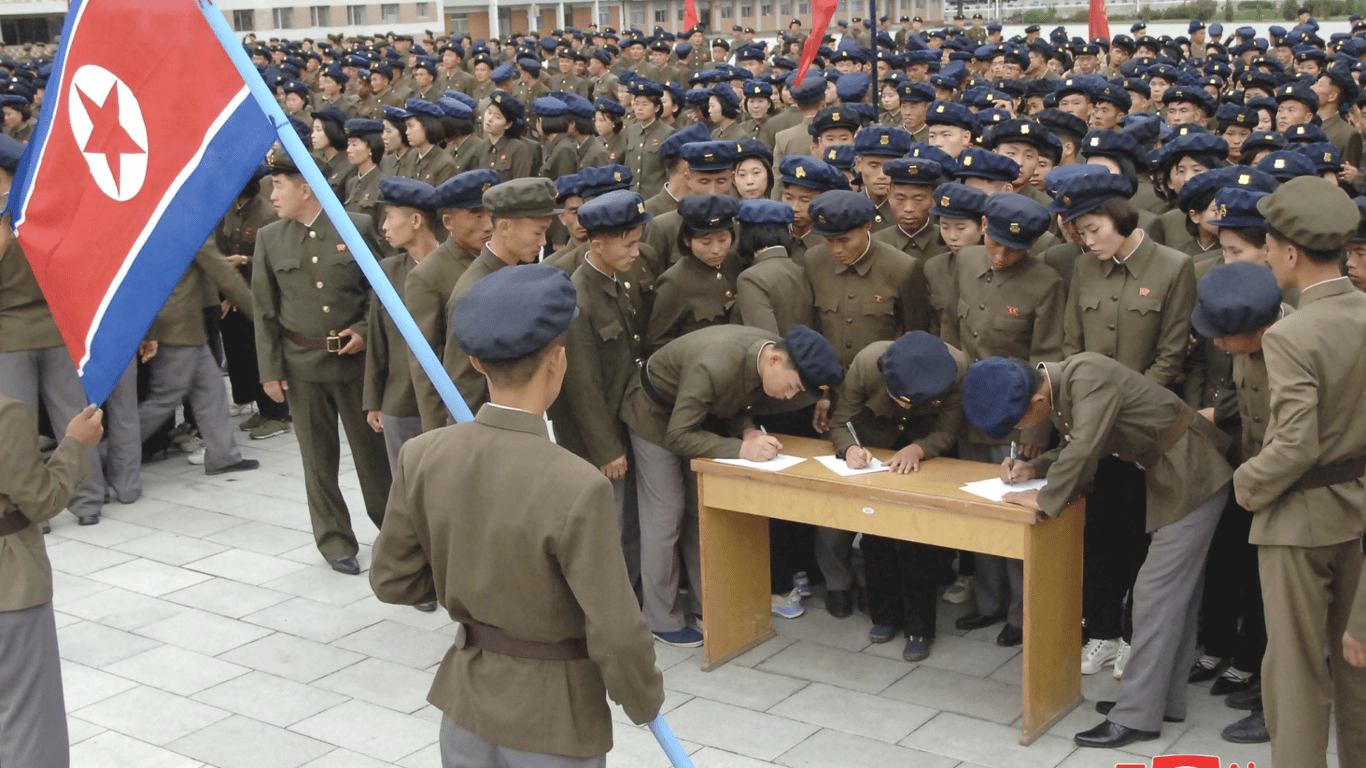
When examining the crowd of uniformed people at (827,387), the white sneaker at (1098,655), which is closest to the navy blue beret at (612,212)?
the crowd of uniformed people at (827,387)

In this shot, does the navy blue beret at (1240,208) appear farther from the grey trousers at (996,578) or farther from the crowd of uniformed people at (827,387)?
the grey trousers at (996,578)

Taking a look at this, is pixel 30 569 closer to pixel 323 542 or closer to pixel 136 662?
pixel 136 662

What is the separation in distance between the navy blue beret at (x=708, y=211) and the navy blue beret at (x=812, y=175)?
2.48 ft

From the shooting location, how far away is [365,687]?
5.47m

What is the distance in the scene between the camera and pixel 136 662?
579 centimetres

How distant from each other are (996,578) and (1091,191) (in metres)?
1.68

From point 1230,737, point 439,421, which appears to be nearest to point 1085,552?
point 1230,737

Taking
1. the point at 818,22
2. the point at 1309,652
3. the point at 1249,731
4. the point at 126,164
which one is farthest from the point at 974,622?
the point at 818,22

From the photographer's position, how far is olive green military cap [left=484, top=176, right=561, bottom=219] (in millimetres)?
5562

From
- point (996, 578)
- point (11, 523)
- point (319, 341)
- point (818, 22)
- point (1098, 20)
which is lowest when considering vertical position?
point (996, 578)

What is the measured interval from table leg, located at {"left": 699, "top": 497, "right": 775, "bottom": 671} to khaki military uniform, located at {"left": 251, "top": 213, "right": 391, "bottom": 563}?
201 centimetres

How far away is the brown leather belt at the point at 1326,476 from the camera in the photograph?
13.5ft

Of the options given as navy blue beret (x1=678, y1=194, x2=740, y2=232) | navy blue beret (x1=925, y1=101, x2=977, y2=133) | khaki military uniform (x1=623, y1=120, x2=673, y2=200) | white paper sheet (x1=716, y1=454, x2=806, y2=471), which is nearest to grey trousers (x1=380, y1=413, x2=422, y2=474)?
navy blue beret (x1=678, y1=194, x2=740, y2=232)

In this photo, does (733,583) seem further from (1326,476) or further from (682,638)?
(1326,476)
